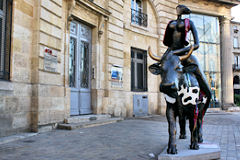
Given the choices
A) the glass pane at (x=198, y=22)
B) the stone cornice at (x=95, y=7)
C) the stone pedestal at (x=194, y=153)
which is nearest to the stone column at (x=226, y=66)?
the glass pane at (x=198, y=22)

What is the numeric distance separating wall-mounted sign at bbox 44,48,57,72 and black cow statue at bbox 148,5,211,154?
4153 mm

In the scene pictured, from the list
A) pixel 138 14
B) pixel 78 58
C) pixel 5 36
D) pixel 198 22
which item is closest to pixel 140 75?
pixel 138 14

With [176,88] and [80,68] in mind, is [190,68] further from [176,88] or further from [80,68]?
[80,68]

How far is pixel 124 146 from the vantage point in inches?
196

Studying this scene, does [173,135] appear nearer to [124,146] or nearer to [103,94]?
[124,146]

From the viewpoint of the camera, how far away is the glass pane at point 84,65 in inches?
391

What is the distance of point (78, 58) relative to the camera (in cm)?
959

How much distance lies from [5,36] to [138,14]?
9195mm

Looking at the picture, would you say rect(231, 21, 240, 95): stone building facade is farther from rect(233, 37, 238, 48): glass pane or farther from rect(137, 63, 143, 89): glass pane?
rect(137, 63, 143, 89): glass pane

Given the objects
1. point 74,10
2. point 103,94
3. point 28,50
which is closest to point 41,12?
point 28,50

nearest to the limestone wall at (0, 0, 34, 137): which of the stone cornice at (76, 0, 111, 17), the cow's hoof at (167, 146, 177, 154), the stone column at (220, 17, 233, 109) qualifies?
the stone cornice at (76, 0, 111, 17)

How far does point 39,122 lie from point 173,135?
4.36 m

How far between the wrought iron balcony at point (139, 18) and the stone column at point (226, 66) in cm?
847

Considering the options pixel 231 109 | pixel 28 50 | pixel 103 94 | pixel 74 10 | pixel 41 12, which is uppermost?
pixel 74 10
